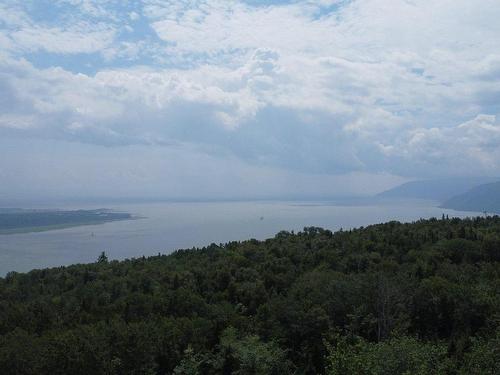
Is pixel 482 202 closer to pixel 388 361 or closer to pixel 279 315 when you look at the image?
pixel 279 315

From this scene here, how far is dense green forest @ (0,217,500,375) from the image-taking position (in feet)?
54.1

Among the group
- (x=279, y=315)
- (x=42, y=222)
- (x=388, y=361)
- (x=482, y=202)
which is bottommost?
(x=42, y=222)

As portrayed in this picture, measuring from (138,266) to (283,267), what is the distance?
14.7 metres

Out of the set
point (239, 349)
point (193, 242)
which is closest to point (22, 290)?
point (239, 349)

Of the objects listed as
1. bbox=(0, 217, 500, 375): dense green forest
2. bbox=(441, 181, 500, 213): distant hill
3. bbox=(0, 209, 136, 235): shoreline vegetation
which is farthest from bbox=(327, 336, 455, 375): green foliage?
bbox=(441, 181, 500, 213): distant hill

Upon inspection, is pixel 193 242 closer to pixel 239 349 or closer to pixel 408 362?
pixel 239 349

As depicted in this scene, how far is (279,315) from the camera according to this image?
23516mm

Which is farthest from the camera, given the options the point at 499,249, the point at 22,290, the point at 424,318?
the point at 22,290

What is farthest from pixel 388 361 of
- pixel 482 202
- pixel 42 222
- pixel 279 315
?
pixel 482 202

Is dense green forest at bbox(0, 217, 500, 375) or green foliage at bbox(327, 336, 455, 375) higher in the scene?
green foliage at bbox(327, 336, 455, 375)

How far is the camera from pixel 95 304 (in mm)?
29609

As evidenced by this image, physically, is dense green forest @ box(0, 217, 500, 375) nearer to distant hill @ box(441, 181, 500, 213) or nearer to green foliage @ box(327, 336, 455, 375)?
green foliage @ box(327, 336, 455, 375)

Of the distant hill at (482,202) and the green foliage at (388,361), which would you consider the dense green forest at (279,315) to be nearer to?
the green foliage at (388,361)

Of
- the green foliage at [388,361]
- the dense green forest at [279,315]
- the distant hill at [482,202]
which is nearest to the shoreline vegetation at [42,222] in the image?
the dense green forest at [279,315]
